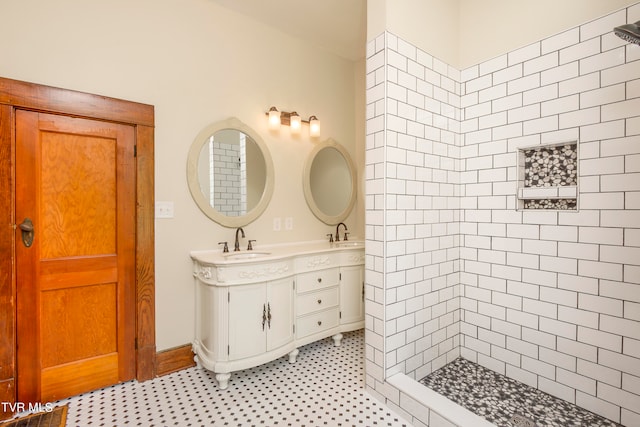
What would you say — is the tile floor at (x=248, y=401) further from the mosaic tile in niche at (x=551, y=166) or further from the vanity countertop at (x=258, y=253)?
the mosaic tile in niche at (x=551, y=166)

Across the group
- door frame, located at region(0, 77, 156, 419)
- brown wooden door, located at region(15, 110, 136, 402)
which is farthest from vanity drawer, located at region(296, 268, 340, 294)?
brown wooden door, located at region(15, 110, 136, 402)

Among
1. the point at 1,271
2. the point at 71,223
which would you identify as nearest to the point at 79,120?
the point at 71,223

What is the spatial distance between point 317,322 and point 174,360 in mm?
1124

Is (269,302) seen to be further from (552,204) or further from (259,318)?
(552,204)

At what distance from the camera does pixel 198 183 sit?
230 cm

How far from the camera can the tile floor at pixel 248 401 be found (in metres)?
1.65

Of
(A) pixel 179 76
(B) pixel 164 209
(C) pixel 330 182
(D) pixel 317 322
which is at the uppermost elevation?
(A) pixel 179 76

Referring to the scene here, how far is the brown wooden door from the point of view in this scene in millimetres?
1746

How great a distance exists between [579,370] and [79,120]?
11.1 ft

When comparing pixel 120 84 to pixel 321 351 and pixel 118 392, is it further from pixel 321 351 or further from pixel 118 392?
pixel 321 351

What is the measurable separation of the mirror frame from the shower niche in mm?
1950

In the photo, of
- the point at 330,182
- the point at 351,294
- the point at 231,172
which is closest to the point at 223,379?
the point at 351,294

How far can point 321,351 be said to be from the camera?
97.5 inches

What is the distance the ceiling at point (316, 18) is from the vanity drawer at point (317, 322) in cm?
258
